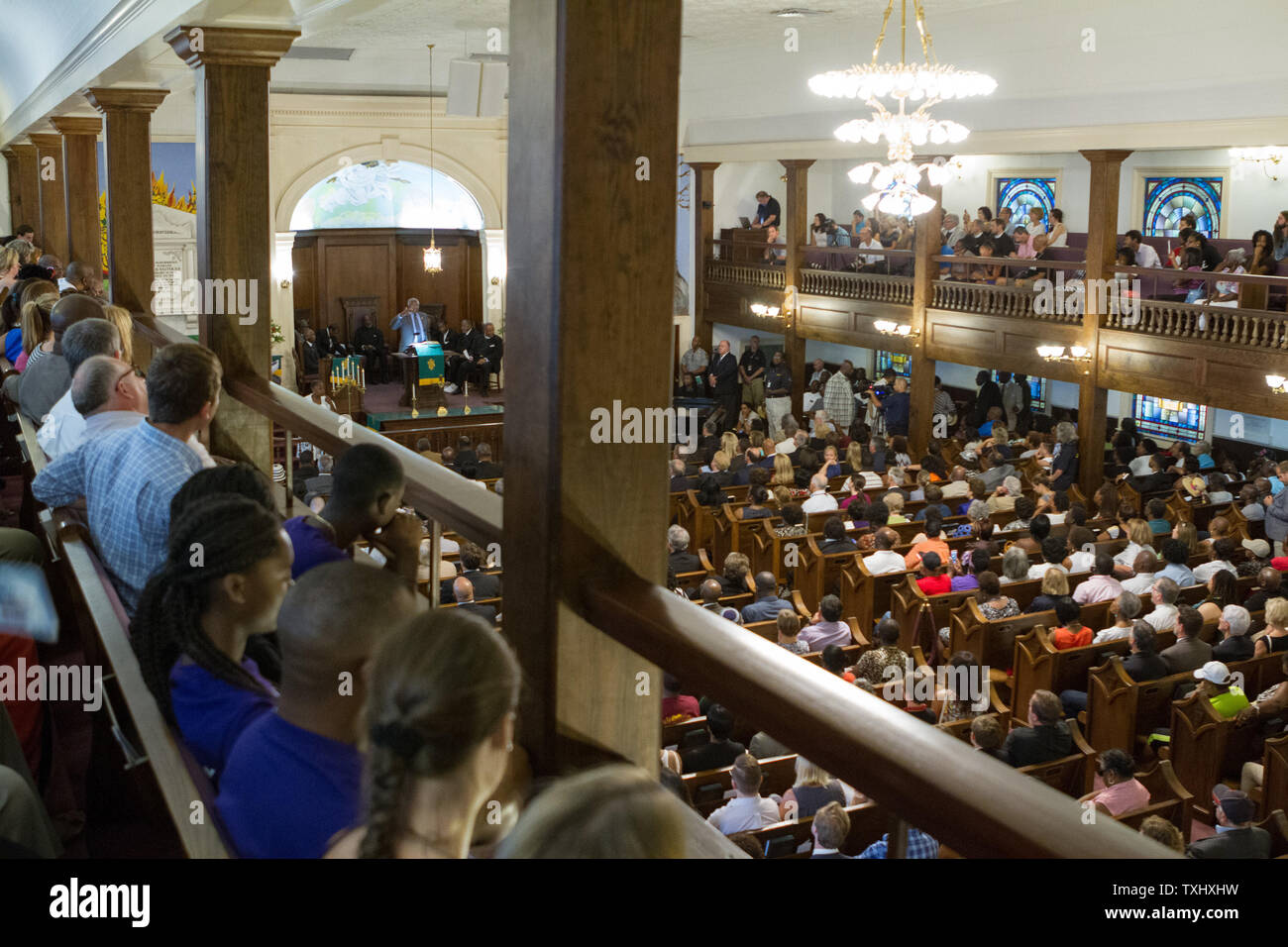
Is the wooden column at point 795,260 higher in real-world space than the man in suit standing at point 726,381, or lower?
higher

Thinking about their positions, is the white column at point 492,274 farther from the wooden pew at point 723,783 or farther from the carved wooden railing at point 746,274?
the wooden pew at point 723,783

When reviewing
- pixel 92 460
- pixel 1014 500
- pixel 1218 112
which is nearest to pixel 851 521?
pixel 1014 500

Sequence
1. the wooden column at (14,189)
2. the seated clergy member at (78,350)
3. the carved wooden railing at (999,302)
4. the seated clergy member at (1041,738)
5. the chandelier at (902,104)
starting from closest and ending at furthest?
the seated clergy member at (78,350), the seated clergy member at (1041,738), the chandelier at (902,104), the carved wooden railing at (999,302), the wooden column at (14,189)

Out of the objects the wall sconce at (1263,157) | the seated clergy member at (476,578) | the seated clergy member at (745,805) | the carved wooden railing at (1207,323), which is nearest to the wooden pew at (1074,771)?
the seated clergy member at (745,805)

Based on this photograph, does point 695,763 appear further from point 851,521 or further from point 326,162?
point 326,162

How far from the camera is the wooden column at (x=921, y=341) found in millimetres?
16953

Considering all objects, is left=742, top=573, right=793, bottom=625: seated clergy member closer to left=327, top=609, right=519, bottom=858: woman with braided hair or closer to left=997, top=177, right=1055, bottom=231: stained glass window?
left=327, top=609, right=519, bottom=858: woman with braided hair

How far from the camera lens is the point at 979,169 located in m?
21.1

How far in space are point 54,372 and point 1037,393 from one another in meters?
17.3

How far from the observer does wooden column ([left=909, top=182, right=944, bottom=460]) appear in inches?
667

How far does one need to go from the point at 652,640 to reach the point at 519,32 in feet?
3.50

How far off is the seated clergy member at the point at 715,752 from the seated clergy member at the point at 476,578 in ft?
7.30

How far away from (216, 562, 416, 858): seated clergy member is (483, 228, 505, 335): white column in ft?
65.0

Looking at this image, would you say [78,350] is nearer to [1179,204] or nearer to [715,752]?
[715,752]
